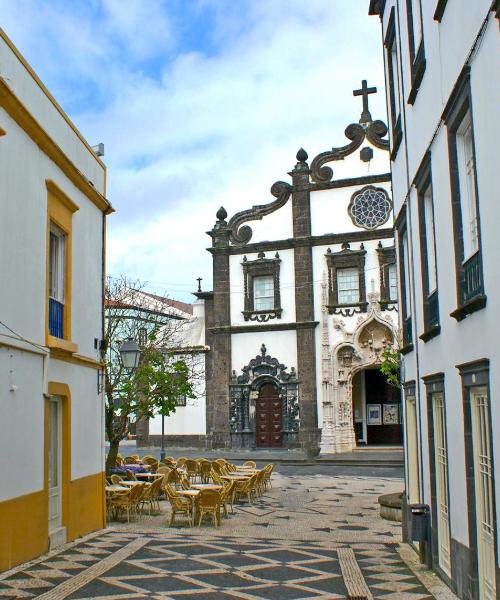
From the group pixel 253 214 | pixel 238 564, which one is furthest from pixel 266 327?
pixel 238 564

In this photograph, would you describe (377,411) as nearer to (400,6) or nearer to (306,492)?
(306,492)

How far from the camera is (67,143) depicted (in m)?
11.8

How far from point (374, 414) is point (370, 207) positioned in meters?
8.90

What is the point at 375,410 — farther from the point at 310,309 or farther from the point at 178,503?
the point at 178,503

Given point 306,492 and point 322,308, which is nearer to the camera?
point 306,492

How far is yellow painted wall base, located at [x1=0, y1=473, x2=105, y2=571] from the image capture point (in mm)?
8789

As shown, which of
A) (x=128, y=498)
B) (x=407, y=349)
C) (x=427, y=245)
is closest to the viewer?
(x=427, y=245)

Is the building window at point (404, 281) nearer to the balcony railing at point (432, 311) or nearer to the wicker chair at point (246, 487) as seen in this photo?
the balcony railing at point (432, 311)

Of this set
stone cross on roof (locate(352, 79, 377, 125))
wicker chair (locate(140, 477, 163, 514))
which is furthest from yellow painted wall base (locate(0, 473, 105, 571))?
stone cross on roof (locate(352, 79, 377, 125))

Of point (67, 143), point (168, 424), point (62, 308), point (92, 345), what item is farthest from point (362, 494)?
point (168, 424)

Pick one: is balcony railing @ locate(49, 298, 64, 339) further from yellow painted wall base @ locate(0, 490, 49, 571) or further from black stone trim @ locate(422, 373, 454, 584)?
black stone trim @ locate(422, 373, 454, 584)

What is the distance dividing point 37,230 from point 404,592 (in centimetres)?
675

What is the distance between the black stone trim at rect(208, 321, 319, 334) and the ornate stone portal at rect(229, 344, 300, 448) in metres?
0.82

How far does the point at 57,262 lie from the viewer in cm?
1153
